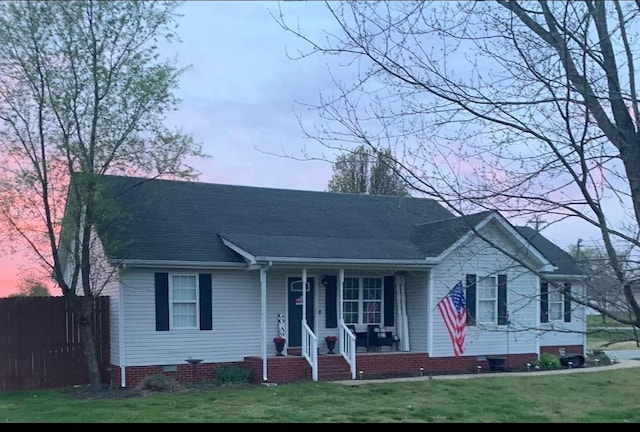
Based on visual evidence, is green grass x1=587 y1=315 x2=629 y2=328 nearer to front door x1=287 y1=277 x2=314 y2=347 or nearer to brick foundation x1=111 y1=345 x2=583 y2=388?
brick foundation x1=111 y1=345 x2=583 y2=388

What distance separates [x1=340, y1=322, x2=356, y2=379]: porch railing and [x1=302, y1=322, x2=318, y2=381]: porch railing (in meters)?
0.91

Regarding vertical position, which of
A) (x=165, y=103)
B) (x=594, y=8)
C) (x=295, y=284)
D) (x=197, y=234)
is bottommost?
(x=295, y=284)

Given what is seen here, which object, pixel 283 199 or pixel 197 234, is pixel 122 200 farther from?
pixel 283 199

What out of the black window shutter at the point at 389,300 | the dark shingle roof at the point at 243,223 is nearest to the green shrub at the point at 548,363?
the black window shutter at the point at 389,300

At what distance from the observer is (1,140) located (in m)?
16.2

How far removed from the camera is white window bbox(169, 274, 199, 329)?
60.7ft

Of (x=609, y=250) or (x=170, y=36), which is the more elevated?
(x=170, y=36)

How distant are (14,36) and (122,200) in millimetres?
4960

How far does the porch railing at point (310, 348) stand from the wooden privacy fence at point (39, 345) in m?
5.06

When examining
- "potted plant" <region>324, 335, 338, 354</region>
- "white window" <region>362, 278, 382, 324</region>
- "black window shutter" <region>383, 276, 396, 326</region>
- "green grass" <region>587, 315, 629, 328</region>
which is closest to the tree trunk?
"potted plant" <region>324, 335, 338, 354</region>

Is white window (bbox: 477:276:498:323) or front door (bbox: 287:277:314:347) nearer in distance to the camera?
front door (bbox: 287:277:314:347)

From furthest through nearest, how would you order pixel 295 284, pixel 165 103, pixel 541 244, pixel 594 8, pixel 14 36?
1. pixel 541 244
2. pixel 295 284
3. pixel 165 103
4. pixel 14 36
5. pixel 594 8

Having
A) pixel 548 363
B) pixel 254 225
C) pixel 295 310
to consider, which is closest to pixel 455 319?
pixel 548 363
